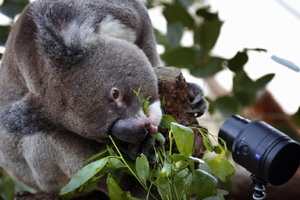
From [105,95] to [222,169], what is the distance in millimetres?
564

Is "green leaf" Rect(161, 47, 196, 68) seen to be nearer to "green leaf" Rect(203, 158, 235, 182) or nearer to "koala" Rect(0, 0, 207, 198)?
"koala" Rect(0, 0, 207, 198)

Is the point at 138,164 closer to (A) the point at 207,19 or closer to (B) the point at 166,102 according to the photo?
(B) the point at 166,102

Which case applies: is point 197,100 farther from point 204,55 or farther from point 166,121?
point 204,55

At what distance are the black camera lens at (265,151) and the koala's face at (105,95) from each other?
0.36 metres

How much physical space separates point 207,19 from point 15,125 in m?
1.64

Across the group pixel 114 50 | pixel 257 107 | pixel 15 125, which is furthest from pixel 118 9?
pixel 257 107

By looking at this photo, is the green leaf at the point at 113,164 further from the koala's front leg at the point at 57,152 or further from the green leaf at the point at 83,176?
the koala's front leg at the point at 57,152

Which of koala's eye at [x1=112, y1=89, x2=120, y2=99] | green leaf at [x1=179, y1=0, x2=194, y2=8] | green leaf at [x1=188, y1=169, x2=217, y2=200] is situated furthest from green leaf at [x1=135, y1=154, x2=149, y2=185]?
green leaf at [x1=179, y1=0, x2=194, y2=8]

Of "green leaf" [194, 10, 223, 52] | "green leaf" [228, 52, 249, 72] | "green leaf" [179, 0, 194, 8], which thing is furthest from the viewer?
"green leaf" [179, 0, 194, 8]

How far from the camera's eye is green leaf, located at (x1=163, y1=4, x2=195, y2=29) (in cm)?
302

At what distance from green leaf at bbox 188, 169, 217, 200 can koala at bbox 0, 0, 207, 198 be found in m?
0.24

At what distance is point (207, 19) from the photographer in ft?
9.31

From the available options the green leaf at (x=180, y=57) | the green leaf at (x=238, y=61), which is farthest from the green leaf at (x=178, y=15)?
the green leaf at (x=238, y=61)

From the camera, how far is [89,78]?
1.61 meters
